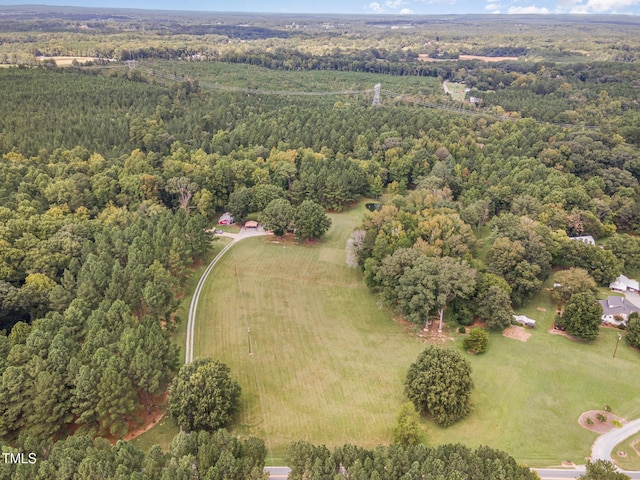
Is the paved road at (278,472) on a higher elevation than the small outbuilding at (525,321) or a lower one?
lower

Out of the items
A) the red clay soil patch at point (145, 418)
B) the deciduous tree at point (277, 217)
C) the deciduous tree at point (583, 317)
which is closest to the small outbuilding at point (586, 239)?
the deciduous tree at point (583, 317)

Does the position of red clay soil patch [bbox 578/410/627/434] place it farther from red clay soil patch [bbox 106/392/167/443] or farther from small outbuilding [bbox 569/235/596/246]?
red clay soil patch [bbox 106/392/167/443]

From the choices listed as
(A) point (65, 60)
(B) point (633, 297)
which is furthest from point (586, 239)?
(A) point (65, 60)

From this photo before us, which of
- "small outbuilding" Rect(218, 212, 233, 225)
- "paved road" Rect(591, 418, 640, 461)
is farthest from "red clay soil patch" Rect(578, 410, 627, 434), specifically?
"small outbuilding" Rect(218, 212, 233, 225)

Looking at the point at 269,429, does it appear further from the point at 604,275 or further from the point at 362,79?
the point at 362,79

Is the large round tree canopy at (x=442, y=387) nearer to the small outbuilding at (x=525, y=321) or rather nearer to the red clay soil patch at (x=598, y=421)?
the red clay soil patch at (x=598, y=421)

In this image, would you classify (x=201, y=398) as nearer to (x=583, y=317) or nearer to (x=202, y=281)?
(x=202, y=281)
